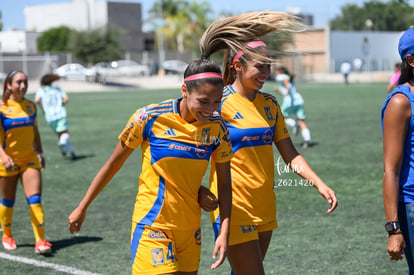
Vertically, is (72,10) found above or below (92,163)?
above

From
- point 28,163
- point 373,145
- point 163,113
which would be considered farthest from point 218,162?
point 373,145

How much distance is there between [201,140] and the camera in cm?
415

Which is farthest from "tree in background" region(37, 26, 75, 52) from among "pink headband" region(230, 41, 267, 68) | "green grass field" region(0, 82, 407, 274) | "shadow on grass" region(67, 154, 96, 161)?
"pink headband" region(230, 41, 267, 68)

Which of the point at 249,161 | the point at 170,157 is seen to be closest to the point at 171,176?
the point at 170,157

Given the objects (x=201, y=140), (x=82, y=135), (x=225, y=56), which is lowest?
(x=82, y=135)

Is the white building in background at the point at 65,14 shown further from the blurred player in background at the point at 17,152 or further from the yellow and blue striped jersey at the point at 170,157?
the yellow and blue striped jersey at the point at 170,157

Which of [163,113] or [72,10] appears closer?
[163,113]

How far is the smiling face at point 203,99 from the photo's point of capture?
13.0 feet

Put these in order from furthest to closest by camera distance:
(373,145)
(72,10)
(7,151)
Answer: (72,10), (373,145), (7,151)

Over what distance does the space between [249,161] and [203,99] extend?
94 cm

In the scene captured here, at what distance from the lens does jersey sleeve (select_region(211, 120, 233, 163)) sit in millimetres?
4250

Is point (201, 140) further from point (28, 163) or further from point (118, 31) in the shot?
point (118, 31)

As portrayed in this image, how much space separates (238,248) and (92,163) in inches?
413

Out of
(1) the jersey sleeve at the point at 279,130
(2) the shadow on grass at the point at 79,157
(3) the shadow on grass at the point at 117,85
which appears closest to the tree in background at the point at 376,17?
(3) the shadow on grass at the point at 117,85
